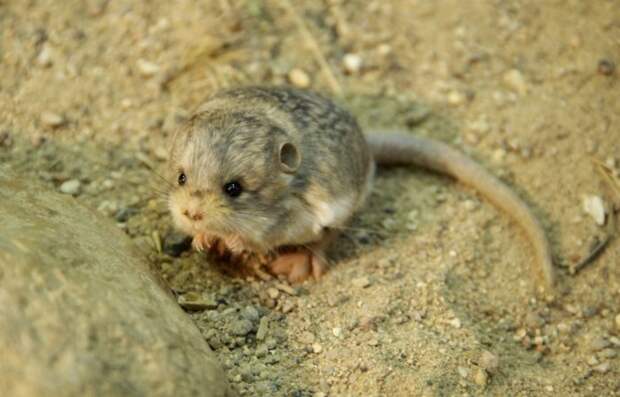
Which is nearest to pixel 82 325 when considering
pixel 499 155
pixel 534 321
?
pixel 534 321

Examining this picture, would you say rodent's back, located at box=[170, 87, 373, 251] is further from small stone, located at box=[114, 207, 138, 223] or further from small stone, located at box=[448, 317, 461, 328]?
small stone, located at box=[448, 317, 461, 328]

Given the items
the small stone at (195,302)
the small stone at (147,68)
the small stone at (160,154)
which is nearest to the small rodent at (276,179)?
the small stone at (195,302)

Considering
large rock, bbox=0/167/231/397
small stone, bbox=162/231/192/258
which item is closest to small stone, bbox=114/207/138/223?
small stone, bbox=162/231/192/258

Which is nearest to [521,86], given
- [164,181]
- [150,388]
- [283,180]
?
[283,180]

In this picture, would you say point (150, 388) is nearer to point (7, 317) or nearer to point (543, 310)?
point (7, 317)

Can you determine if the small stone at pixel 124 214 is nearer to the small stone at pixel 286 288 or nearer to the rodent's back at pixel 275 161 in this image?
the rodent's back at pixel 275 161

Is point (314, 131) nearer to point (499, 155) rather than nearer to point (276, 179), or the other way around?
point (276, 179)
